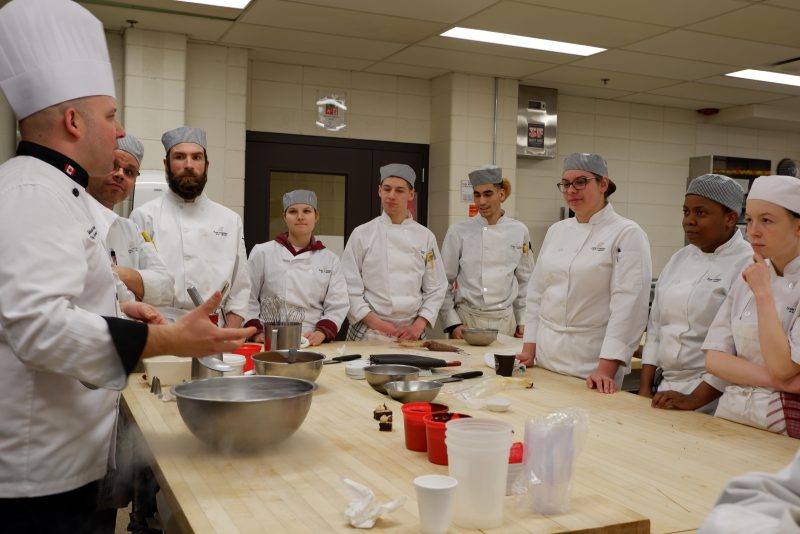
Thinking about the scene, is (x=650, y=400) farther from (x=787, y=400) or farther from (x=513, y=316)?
(x=513, y=316)

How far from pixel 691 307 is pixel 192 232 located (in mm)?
2250

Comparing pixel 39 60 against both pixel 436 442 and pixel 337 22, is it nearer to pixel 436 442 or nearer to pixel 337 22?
pixel 436 442

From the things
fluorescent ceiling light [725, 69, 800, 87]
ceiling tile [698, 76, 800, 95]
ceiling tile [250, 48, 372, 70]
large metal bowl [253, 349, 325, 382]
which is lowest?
large metal bowl [253, 349, 325, 382]

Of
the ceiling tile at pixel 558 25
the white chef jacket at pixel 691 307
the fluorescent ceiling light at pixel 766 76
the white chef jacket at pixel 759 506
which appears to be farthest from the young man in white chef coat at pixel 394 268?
the fluorescent ceiling light at pixel 766 76

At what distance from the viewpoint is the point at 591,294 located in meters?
2.91

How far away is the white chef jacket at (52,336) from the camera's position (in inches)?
48.8

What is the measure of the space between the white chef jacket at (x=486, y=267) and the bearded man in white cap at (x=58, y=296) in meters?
3.14

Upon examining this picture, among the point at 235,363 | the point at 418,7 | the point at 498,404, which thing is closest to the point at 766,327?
the point at 498,404

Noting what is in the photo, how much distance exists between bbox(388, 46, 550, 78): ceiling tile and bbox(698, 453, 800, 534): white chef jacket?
466 cm

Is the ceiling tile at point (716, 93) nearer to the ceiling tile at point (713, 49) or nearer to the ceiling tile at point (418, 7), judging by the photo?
the ceiling tile at point (713, 49)

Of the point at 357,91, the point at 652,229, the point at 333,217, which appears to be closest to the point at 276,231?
the point at 333,217

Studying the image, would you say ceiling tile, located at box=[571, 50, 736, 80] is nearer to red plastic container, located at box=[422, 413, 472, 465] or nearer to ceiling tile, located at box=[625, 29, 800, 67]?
ceiling tile, located at box=[625, 29, 800, 67]

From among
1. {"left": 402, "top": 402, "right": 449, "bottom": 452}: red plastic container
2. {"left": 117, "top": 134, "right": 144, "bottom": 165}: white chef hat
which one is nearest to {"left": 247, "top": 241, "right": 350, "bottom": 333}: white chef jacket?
{"left": 117, "top": 134, "right": 144, "bottom": 165}: white chef hat

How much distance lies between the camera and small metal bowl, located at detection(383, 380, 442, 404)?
2.09 m
